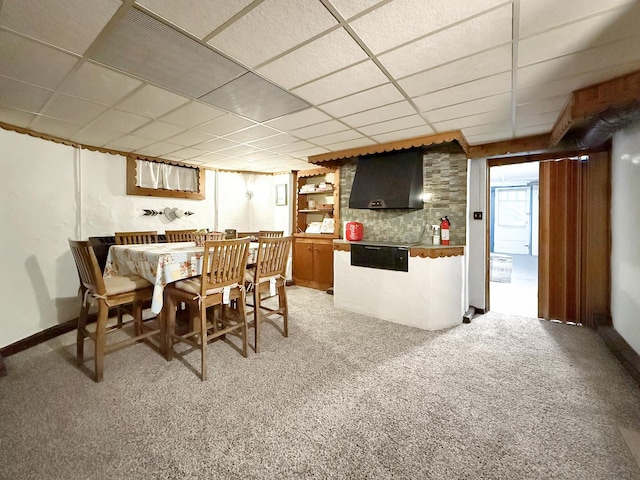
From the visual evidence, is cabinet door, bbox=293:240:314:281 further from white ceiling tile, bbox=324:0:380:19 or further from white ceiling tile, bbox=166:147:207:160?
white ceiling tile, bbox=324:0:380:19

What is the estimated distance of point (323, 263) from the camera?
4.88 metres

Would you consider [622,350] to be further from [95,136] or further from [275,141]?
[95,136]

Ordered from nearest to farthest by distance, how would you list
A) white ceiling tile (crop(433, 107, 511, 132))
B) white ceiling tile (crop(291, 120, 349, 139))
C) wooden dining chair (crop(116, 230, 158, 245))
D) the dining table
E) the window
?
the dining table → white ceiling tile (crop(433, 107, 511, 132)) → white ceiling tile (crop(291, 120, 349, 139)) → wooden dining chair (crop(116, 230, 158, 245)) → the window

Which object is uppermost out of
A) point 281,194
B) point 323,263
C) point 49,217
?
point 281,194

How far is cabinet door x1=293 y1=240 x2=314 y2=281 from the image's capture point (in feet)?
16.7

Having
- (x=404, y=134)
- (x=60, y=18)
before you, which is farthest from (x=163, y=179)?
(x=404, y=134)

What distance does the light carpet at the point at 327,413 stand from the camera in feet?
4.46

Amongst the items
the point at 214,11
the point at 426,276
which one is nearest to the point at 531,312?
the point at 426,276

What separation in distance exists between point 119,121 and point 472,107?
3.43 metres

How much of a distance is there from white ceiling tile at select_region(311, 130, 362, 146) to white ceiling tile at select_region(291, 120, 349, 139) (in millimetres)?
108

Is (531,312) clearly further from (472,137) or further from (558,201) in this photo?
(472,137)

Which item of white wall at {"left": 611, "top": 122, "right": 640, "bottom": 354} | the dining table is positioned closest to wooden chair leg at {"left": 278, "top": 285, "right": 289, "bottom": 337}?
the dining table

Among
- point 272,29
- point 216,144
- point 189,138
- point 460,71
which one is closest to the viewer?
point 272,29

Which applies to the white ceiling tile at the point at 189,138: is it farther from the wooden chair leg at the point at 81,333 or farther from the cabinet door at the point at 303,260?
the cabinet door at the point at 303,260
